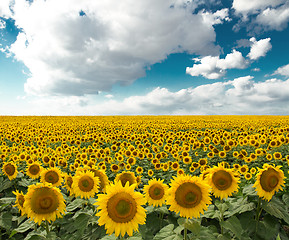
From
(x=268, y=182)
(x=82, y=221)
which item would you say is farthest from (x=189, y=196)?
(x=82, y=221)

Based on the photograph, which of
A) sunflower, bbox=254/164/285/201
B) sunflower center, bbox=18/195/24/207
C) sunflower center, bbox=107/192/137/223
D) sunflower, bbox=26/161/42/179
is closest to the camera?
sunflower center, bbox=107/192/137/223

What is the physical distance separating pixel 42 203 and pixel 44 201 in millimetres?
38

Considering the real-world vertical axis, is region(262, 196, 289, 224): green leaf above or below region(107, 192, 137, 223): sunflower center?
below

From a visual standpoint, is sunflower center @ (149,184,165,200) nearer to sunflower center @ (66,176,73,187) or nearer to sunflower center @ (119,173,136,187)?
sunflower center @ (119,173,136,187)

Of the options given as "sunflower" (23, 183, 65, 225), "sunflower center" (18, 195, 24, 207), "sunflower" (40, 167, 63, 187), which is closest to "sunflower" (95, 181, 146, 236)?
"sunflower" (23, 183, 65, 225)

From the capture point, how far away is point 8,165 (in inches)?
221

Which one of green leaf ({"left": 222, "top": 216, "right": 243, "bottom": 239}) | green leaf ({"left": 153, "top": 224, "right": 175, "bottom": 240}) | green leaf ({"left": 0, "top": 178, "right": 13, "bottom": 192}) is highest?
green leaf ({"left": 222, "top": 216, "right": 243, "bottom": 239})

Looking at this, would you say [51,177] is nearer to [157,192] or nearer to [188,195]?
[157,192]

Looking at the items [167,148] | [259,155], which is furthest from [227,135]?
[167,148]

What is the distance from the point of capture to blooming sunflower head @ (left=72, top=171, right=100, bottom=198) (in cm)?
384

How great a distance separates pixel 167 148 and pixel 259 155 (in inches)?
186

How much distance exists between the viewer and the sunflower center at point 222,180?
3.44 m

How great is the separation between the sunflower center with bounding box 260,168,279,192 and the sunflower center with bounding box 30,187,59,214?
315cm

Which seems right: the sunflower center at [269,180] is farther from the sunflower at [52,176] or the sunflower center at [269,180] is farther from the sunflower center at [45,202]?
the sunflower at [52,176]
